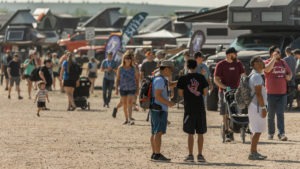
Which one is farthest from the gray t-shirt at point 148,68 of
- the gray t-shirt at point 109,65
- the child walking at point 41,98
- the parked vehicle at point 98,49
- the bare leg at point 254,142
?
the parked vehicle at point 98,49

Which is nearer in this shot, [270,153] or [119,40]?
[270,153]

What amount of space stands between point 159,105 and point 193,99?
2.17 feet

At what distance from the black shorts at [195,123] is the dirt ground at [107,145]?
0.48 m

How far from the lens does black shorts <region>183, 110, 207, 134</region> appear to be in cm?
1549

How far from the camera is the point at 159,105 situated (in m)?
15.9

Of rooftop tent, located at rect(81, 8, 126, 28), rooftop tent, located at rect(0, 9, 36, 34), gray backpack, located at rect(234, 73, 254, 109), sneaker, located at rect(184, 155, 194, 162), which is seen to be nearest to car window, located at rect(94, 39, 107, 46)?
→ rooftop tent, located at rect(0, 9, 36, 34)

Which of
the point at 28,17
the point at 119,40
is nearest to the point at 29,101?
the point at 119,40

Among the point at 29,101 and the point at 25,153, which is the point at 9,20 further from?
the point at 25,153

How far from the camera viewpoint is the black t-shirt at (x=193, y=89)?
1538 cm

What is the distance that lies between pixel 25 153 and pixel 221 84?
11.5 ft

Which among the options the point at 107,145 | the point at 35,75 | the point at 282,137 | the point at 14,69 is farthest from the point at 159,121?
the point at 14,69

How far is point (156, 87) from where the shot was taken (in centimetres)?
1579

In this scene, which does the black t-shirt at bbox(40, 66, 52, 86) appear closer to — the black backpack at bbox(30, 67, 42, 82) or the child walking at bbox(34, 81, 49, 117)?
the black backpack at bbox(30, 67, 42, 82)

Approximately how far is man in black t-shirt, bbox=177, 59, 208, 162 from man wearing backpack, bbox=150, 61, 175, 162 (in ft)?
1.23
